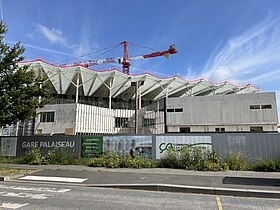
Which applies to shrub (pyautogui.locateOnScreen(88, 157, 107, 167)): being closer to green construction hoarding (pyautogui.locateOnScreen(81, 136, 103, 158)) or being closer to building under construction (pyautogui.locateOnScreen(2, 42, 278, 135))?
green construction hoarding (pyautogui.locateOnScreen(81, 136, 103, 158))

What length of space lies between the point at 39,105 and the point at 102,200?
9290mm

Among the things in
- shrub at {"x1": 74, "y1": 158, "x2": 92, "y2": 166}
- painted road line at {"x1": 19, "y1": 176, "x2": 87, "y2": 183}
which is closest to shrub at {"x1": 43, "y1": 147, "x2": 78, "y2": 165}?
shrub at {"x1": 74, "y1": 158, "x2": 92, "y2": 166}

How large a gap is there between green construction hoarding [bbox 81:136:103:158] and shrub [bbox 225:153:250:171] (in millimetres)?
8225

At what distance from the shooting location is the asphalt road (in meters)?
5.88

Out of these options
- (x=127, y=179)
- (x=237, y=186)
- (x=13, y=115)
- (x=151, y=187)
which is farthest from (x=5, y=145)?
(x=237, y=186)

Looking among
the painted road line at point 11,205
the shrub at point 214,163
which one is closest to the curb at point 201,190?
the painted road line at point 11,205

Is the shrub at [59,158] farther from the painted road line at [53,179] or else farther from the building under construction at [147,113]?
the building under construction at [147,113]

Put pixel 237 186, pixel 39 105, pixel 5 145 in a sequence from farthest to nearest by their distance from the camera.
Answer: pixel 5 145
pixel 39 105
pixel 237 186

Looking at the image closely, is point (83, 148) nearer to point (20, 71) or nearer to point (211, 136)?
point (20, 71)

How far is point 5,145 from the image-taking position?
685 inches

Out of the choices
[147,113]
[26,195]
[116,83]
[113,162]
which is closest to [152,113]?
[147,113]

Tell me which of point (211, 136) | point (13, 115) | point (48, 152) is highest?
point (13, 115)

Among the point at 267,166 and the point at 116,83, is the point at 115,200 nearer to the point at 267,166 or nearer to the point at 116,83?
the point at 267,166

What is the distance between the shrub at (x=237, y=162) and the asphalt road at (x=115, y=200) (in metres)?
5.45
